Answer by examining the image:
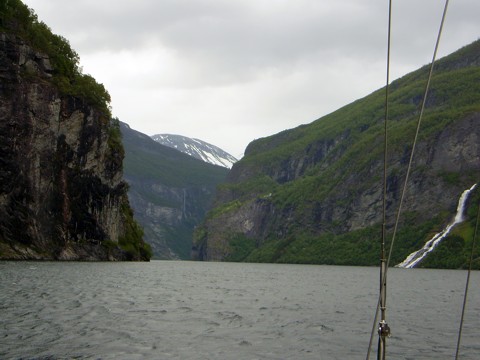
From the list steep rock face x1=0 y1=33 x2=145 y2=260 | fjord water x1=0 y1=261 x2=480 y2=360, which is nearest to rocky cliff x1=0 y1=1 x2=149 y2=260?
steep rock face x1=0 y1=33 x2=145 y2=260

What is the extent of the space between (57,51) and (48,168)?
3560 centimetres

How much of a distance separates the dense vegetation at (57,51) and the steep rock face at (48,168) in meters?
2.69

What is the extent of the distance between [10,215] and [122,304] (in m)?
71.2

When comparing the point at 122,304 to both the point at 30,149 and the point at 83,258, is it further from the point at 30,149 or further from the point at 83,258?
the point at 83,258

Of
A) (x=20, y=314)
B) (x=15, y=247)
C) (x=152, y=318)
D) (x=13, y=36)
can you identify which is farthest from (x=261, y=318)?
(x=13, y=36)

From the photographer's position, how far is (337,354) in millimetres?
26406

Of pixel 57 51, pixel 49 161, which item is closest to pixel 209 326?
pixel 49 161

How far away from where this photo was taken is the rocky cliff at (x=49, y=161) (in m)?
109

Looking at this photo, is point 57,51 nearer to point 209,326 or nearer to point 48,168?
point 48,168

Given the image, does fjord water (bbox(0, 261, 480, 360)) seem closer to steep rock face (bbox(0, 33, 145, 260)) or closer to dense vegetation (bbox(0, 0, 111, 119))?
steep rock face (bbox(0, 33, 145, 260))

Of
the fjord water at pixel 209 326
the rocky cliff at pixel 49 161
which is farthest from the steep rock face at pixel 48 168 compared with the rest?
the fjord water at pixel 209 326

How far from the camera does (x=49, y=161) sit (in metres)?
119

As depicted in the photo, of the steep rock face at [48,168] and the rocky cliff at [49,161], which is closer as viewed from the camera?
the steep rock face at [48,168]

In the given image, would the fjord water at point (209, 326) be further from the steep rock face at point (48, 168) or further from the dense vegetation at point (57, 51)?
the dense vegetation at point (57, 51)
